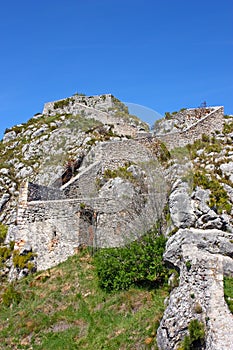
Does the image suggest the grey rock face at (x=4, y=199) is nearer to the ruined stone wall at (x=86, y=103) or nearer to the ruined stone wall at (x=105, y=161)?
the ruined stone wall at (x=105, y=161)

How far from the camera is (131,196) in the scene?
67.4ft

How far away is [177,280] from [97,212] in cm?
711

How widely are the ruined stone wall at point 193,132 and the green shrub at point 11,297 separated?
479 inches

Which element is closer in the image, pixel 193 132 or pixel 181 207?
pixel 181 207

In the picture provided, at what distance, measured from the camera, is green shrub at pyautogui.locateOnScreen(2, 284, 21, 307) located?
59.7ft

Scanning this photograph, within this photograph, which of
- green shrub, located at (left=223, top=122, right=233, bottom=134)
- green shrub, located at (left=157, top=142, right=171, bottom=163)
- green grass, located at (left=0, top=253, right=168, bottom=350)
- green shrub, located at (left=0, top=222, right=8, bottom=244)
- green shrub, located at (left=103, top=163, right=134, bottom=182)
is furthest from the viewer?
green shrub, located at (left=223, top=122, right=233, bottom=134)

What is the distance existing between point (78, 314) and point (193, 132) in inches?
521

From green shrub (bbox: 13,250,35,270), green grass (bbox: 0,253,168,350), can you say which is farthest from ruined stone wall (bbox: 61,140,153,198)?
green grass (bbox: 0,253,168,350)

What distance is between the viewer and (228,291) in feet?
39.3

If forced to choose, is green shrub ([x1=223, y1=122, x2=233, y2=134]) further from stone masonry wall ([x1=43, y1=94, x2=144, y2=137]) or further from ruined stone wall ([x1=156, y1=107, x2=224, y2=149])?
stone masonry wall ([x1=43, y1=94, x2=144, y2=137])

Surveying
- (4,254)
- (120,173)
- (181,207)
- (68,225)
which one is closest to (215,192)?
(181,207)

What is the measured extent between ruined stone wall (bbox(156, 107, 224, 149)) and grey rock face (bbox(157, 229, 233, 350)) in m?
10.2

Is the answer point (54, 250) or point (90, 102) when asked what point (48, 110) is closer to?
point (90, 102)

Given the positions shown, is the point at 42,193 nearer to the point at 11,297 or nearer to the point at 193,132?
the point at 11,297
